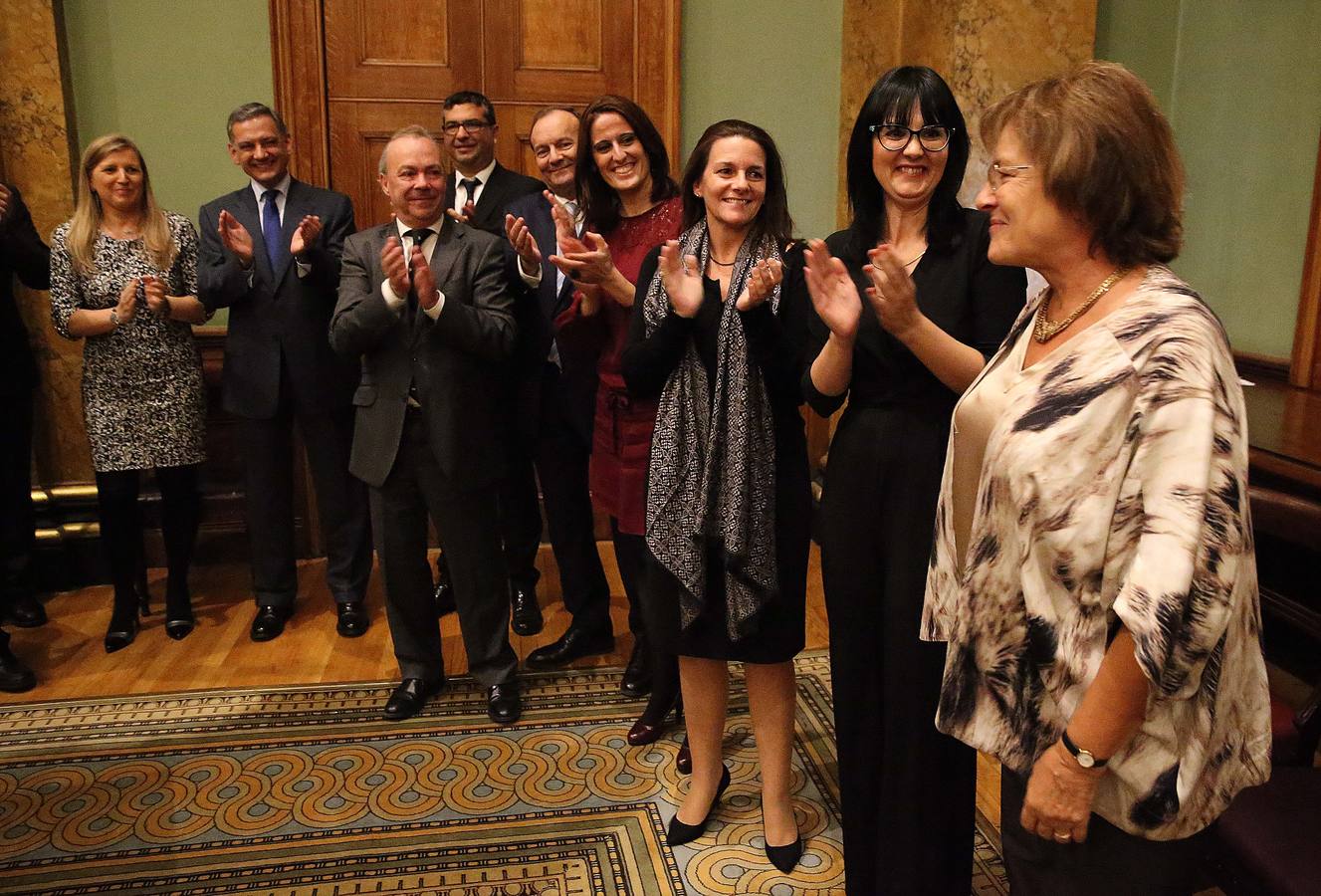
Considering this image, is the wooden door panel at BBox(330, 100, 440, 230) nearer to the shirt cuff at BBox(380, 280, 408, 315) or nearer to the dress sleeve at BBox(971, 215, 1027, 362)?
the shirt cuff at BBox(380, 280, 408, 315)

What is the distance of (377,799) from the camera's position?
263 centimetres

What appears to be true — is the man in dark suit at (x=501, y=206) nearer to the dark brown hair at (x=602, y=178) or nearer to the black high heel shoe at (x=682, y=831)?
the dark brown hair at (x=602, y=178)

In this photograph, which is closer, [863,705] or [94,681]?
[863,705]

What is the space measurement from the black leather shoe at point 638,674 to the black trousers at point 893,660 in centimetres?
128

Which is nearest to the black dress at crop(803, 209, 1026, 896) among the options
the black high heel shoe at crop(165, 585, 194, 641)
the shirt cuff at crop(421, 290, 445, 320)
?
the shirt cuff at crop(421, 290, 445, 320)

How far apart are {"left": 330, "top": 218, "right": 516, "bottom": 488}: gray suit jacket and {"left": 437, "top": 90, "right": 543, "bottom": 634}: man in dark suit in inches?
19.9

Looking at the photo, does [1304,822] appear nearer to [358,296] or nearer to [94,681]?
[358,296]

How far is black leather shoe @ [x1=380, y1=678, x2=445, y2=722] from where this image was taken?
10.0 feet

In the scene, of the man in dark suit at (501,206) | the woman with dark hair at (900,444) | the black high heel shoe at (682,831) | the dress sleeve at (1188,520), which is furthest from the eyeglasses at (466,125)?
the dress sleeve at (1188,520)

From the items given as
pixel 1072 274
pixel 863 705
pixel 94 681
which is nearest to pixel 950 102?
pixel 1072 274

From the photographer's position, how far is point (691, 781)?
2.48 m

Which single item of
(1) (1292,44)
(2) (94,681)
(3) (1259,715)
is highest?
(1) (1292,44)

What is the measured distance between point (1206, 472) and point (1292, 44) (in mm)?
2942

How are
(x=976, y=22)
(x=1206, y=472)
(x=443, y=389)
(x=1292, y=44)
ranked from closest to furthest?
(x=1206, y=472), (x=443, y=389), (x=1292, y=44), (x=976, y=22)
